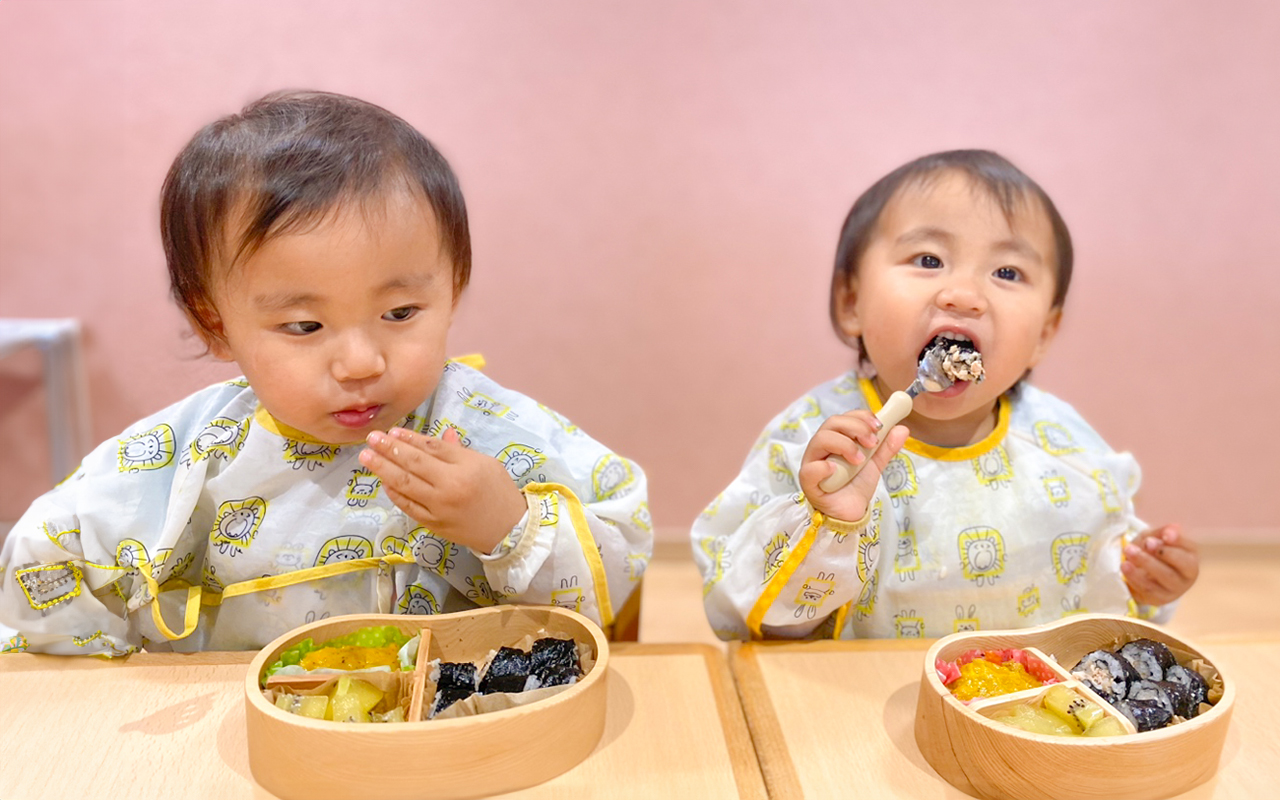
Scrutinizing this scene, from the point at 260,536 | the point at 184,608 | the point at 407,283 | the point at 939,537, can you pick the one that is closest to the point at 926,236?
the point at 939,537

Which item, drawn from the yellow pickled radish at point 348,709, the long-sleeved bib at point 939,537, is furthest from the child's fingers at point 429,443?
the long-sleeved bib at point 939,537

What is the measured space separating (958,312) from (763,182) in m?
0.85

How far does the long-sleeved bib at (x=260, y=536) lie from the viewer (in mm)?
932

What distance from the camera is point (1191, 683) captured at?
794 millimetres

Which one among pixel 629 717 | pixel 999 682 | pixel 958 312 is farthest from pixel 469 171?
pixel 999 682

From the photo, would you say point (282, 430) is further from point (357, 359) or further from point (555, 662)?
point (555, 662)

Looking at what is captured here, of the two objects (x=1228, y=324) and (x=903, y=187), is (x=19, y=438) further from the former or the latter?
(x=1228, y=324)

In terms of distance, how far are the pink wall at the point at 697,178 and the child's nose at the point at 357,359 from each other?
222 millimetres

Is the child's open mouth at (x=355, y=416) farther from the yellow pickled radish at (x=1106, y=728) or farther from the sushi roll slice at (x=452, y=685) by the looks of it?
the yellow pickled radish at (x=1106, y=728)

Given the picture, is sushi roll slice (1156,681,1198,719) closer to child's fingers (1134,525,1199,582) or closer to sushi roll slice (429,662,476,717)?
child's fingers (1134,525,1199,582)

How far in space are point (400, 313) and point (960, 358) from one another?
20.8 inches

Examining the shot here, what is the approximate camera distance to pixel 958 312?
3.26 feet

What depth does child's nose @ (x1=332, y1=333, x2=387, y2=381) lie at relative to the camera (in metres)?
0.85

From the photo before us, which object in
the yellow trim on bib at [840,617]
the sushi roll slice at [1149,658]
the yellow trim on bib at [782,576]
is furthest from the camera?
the yellow trim on bib at [840,617]
